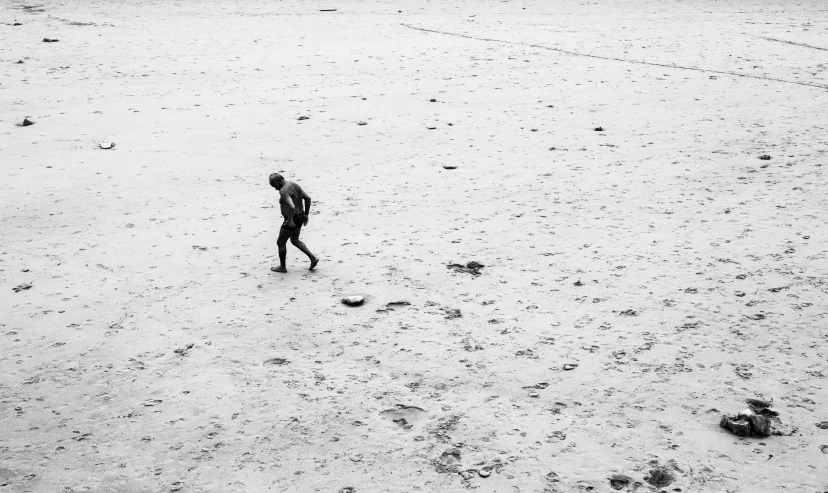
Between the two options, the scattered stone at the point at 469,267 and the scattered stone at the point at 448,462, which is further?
the scattered stone at the point at 469,267

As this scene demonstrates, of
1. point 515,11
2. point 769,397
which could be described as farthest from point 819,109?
point 515,11

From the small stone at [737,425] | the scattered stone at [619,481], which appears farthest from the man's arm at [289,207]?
the small stone at [737,425]

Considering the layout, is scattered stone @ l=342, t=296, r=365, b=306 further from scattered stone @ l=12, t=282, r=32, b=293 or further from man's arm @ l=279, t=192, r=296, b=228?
scattered stone @ l=12, t=282, r=32, b=293

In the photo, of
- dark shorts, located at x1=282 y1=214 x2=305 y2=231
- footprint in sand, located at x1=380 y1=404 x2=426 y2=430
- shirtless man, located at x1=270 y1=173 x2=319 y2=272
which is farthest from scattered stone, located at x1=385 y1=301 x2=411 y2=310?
footprint in sand, located at x1=380 y1=404 x2=426 y2=430

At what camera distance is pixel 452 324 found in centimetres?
557

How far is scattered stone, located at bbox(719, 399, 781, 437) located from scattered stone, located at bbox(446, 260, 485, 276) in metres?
2.46

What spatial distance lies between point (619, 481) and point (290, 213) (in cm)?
333

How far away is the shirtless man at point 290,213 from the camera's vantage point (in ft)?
20.1

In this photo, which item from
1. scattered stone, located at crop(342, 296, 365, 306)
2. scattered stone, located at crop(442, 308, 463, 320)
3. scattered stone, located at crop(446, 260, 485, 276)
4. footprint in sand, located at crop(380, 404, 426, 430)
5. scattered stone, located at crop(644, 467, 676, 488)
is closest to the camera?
scattered stone, located at crop(644, 467, 676, 488)

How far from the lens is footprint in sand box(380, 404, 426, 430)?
4488 mm

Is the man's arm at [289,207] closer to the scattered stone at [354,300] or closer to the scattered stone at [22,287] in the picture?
the scattered stone at [354,300]

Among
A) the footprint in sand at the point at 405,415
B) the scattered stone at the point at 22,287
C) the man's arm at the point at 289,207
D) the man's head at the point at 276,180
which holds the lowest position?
the scattered stone at the point at 22,287

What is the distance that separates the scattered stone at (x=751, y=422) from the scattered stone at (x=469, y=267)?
8.08 ft

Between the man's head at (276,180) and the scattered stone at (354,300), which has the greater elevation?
the man's head at (276,180)
